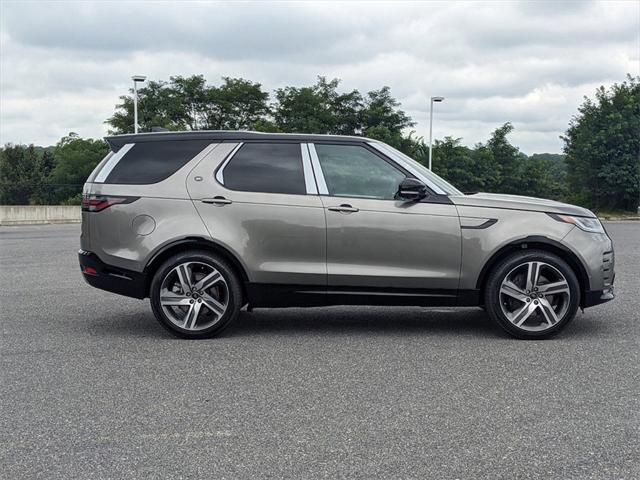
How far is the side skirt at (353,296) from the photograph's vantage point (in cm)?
607

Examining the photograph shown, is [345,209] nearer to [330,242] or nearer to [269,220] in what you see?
[330,242]

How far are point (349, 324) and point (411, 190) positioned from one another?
1629 millimetres

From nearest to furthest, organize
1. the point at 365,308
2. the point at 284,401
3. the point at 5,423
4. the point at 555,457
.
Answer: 1. the point at 555,457
2. the point at 5,423
3. the point at 284,401
4. the point at 365,308

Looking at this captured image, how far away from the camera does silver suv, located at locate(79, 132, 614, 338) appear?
6.02 m

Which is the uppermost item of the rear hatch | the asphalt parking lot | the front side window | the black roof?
the black roof

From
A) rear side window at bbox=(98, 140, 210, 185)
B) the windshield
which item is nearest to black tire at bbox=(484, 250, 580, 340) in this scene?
the windshield

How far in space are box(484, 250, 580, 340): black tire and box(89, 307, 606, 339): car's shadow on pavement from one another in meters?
0.25

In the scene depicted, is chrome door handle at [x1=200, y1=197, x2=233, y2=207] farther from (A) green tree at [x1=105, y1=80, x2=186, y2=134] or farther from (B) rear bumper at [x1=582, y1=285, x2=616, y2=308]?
(A) green tree at [x1=105, y1=80, x2=186, y2=134]

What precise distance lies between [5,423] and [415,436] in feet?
7.67

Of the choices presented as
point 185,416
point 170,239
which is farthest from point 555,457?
point 170,239

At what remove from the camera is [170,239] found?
20.1 feet

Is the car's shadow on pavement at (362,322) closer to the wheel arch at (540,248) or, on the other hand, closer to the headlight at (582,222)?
the wheel arch at (540,248)

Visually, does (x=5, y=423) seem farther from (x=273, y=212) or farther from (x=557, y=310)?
(x=557, y=310)

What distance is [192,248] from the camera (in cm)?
621
